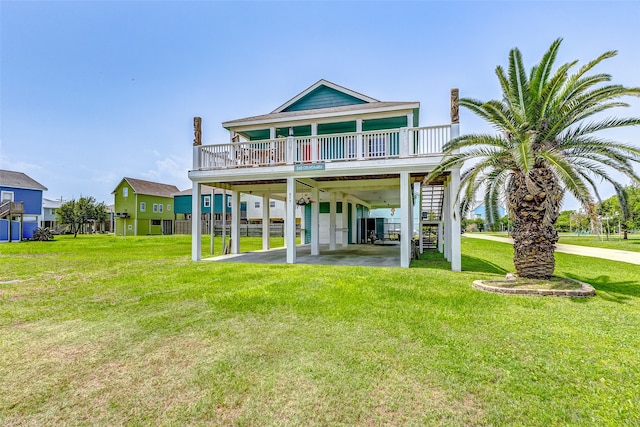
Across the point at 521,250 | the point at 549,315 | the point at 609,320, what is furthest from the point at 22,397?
the point at 521,250

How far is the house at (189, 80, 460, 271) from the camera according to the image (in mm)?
9562

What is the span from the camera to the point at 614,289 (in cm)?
687

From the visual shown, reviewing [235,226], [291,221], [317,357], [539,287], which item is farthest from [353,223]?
[317,357]

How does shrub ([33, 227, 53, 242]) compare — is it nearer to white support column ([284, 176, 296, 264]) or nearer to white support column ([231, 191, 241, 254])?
white support column ([231, 191, 241, 254])

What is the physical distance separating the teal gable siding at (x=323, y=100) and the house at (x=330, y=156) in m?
0.04

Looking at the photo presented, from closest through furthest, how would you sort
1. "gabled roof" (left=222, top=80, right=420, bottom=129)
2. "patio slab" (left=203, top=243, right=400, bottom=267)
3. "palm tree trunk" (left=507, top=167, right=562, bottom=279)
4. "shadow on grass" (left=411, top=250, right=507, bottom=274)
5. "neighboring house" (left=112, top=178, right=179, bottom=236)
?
"palm tree trunk" (left=507, top=167, right=562, bottom=279), "shadow on grass" (left=411, top=250, right=507, bottom=274), "patio slab" (left=203, top=243, right=400, bottom=267), "gabled roof" (left=222, top=80, right=420, bottom=129), "neighboring house" (left=112, top=178, right=179, bottom=236)

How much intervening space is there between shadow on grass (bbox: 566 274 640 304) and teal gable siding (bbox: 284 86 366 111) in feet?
35.2

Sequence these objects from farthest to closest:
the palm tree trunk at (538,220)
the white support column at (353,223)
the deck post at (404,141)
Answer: the white support column at (353,223) < the deck post at (404,141) < the palm tree trunk at (538,220)

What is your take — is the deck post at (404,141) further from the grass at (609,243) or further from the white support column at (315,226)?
the grass at (609,243)

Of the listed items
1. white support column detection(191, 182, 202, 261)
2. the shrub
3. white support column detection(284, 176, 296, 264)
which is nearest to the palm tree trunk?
white support column detection(284, 176, 296, 264)

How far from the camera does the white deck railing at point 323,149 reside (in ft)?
31.3

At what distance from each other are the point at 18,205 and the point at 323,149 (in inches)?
1104

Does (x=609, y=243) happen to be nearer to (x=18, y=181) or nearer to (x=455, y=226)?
(x=455, y=226)

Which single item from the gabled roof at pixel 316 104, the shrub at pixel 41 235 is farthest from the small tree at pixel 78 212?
the gabled roof at pixel 316 104
